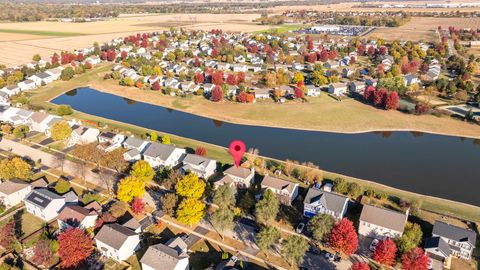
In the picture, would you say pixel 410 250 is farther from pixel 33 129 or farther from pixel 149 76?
Result: pixel 149 76

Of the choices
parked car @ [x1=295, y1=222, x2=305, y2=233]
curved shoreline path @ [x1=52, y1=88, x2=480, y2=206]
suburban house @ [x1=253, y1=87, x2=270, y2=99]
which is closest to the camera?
parked car @ [x1=295, y1=222, x2=305, y2=233]

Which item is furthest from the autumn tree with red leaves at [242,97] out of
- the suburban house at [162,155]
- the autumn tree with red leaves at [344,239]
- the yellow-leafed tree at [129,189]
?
the autumn tree with red leaves at [344,239]

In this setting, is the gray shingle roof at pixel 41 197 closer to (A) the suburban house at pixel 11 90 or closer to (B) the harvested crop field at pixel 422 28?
(A) the suburban house at pixel 11 90

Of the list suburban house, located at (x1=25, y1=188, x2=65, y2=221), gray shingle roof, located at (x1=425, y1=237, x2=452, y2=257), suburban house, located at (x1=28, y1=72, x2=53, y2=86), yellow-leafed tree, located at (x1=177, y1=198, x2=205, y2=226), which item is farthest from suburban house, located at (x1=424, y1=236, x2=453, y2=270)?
suburban house, located at (x1=28, y1=72, x2=53, y2=86)

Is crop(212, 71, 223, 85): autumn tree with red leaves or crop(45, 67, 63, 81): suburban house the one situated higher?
crop(212, 71, 223, 85): autumn tree with red leaves

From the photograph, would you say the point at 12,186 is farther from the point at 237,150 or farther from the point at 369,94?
the point at 369,94

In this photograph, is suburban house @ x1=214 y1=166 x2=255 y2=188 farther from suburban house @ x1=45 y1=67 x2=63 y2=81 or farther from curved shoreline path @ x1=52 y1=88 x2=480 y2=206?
suburban house @ x1=45 y1=67 x2=63 y2=81
